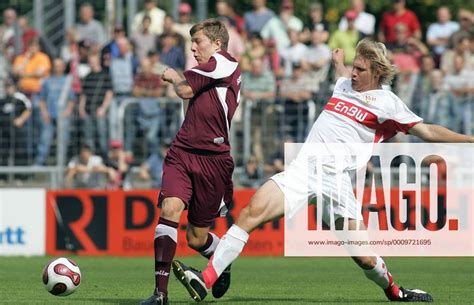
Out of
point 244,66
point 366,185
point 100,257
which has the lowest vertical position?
point 100,257

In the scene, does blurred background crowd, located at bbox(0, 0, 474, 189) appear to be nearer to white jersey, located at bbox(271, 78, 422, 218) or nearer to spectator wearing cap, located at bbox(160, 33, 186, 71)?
spectator wearing cap, located at bbox(160, 33, 186, 71)

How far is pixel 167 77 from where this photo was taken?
9398mm

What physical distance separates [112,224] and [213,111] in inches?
365

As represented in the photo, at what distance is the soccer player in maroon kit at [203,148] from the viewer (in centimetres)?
999

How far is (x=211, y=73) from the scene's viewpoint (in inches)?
394

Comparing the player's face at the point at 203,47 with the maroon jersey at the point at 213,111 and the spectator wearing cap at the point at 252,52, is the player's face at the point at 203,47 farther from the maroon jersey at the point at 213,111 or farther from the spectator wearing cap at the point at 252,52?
the spectator wearing cap at the point at 252,52

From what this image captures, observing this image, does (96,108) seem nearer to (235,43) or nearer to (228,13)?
(235,43)

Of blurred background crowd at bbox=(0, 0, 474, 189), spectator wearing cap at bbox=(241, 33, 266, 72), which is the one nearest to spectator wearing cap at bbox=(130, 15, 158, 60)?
blurred background crowd at bbox=(0, 0, 474, 189)

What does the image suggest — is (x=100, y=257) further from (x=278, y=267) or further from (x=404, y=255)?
(x=404, y=255)

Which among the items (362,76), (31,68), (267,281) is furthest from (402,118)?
(31,68)

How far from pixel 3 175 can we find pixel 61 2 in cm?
522

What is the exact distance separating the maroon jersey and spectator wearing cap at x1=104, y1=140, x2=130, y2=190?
9285 millimetres

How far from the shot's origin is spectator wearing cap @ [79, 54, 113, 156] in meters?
20.0

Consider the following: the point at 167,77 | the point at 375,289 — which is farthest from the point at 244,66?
the point at 167,77
